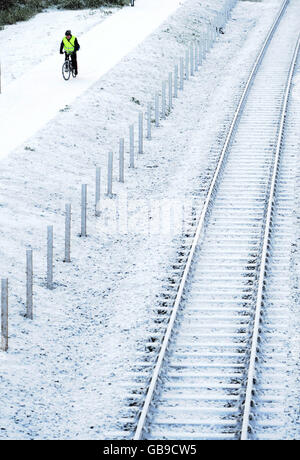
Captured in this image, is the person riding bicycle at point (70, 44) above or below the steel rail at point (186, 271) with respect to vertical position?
above

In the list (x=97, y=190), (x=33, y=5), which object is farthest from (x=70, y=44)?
(x=33, y=5)

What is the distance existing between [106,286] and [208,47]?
23.4 meters

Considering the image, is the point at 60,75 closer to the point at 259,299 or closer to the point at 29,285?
the point at 29,285

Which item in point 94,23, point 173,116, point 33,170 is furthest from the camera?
point 94,23

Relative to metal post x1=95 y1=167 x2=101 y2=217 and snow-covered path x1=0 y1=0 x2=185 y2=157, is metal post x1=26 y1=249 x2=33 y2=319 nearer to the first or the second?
metal post x1=95 y1=167 x2=101 y2=217

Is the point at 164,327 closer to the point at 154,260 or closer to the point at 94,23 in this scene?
the point at 154,260

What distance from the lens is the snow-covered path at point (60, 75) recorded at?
24.8m

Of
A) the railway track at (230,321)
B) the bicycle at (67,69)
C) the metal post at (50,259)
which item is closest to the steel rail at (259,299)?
the railway track at (230,321)

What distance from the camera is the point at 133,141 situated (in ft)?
78.4

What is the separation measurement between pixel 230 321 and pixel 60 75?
17.7 metres

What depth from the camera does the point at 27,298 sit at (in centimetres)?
1483

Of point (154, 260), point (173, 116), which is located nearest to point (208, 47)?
point (173, 116)

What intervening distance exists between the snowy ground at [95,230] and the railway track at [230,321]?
530 millimetres

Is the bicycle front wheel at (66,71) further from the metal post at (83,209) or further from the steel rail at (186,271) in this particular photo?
the metal post at (83,209)
